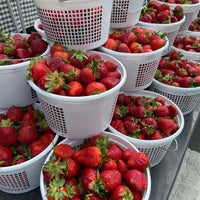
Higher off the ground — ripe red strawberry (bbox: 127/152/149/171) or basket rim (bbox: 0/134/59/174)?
ripe red strawberry (bbox: 127/152/149/171)

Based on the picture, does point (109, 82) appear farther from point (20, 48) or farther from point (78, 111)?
point (20, 48)

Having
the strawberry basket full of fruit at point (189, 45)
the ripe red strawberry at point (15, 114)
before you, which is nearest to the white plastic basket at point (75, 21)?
the ripe red strawberry at point (15, 114)

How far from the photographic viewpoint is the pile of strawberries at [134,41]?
3.46 ft

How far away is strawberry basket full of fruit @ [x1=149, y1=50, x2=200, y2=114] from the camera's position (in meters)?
1.23

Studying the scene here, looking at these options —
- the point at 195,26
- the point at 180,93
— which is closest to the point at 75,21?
the point at 180,93

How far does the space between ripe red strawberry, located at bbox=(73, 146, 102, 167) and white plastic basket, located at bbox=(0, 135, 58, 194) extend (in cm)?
13

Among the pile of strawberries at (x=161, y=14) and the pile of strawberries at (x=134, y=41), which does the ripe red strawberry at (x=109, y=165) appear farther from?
the pile of strawberries at (x=161, y=14)

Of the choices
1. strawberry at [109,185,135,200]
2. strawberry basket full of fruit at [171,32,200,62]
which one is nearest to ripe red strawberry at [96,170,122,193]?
strawberry at [109,185,135,200]

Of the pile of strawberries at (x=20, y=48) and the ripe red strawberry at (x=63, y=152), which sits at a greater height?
the pile of strawberries at (x=20, y=48)

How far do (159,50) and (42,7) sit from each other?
1.68 feet

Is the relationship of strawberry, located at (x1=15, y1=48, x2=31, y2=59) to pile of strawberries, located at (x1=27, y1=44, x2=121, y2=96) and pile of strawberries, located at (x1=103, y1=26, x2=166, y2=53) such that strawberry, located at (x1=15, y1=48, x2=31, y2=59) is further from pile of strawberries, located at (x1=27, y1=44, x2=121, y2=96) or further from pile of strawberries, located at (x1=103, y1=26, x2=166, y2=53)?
pile of strawberries, located at (x1=103, y1=26, x2=166, y2=53)

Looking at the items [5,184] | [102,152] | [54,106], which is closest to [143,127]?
[102,152]

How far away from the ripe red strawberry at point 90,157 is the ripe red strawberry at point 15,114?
1.00 ft

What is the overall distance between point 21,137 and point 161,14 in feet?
3.32
